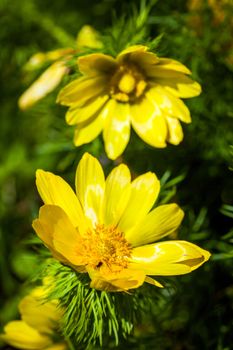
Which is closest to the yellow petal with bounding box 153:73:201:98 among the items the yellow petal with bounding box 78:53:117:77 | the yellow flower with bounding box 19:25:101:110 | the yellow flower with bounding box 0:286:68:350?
the yellow petal with bounding box 78:53:117:77

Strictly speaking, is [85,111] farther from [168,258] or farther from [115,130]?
[168,258]

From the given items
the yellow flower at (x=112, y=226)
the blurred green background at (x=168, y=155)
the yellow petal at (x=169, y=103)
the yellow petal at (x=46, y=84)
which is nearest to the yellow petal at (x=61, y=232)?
the yellow flower at (x=112, y=226)

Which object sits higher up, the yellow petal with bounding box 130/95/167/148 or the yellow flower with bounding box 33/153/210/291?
the yellow petal with bounding box 130/95/167/148

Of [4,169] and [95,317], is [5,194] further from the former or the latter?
[95,317]

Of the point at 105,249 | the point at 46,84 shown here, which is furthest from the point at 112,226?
the point at 46,84

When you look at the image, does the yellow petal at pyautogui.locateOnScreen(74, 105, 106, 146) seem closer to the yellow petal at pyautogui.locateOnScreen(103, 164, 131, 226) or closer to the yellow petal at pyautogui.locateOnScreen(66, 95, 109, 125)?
the yellow petal at pyautogui.locateOnScreen(66, 95, 109, 125)

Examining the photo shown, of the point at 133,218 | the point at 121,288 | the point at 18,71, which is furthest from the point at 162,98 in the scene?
the point at 18,71
